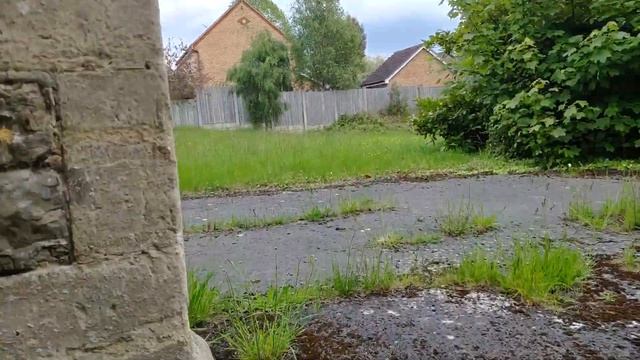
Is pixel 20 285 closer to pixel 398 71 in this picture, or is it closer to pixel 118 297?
pixel 118 297

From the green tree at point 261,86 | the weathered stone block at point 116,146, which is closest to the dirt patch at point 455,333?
the weathered stone block at point 116,146

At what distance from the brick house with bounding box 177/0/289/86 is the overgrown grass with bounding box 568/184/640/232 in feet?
99.2

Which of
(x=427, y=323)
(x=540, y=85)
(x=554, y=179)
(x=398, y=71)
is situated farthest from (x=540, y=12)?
(x=398, y=71)

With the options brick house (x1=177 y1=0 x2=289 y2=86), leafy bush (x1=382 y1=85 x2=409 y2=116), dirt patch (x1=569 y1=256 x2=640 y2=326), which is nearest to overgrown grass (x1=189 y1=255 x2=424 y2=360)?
dirt patch (x1=569 y1=256 x2=640 y2=326)

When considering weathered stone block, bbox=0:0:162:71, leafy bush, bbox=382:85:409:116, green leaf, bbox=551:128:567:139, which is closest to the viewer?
weathered stone block, bbox=0:0:162:71

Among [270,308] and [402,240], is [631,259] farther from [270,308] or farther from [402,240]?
[270,308]

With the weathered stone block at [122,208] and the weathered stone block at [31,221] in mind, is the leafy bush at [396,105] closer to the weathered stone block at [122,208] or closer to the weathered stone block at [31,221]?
the weathered stone block at [122,208]

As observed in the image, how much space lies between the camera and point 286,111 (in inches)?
858

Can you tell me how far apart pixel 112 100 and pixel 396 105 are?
73.7 feet

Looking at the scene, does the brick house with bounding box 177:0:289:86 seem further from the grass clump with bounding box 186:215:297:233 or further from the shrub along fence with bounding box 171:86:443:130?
the grass clump with bounding box 186:215:297:233

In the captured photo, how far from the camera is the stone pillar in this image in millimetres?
1067

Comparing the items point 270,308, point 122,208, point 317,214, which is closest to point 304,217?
point 317,214

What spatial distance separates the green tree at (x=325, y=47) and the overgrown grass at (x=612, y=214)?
80.7ft

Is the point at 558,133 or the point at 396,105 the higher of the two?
the point at 396,105
